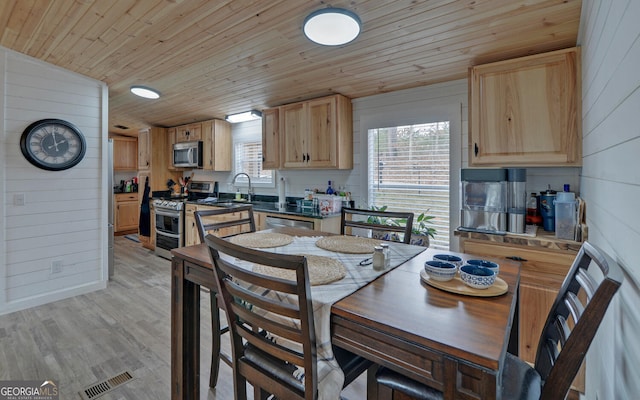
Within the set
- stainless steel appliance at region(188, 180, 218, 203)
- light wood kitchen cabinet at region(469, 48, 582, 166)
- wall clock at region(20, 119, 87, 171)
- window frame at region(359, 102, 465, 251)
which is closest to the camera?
light wood kitchen cabinet at region(469, 48, 582, 166)

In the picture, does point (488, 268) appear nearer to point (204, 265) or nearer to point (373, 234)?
point (204, 265)

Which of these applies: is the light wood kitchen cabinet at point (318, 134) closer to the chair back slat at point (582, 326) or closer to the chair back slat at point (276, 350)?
the chair back slat at point (276, 350)

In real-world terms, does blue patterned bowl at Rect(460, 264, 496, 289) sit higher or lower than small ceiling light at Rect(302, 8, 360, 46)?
lower

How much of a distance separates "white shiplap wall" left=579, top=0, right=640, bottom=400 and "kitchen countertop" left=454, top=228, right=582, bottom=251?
286mm

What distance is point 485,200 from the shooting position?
224 cm

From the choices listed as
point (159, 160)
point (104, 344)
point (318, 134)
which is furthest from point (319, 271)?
point (159, 160)

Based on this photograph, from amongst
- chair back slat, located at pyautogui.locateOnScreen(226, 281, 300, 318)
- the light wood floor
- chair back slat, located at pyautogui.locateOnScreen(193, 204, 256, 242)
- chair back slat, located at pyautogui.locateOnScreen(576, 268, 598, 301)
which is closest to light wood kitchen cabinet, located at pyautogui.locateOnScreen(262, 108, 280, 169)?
chair back slat, located at pyautogui.locateOnScreen(193, 204, 256, 242)

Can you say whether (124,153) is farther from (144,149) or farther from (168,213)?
(168,213)

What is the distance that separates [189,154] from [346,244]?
4.12 m

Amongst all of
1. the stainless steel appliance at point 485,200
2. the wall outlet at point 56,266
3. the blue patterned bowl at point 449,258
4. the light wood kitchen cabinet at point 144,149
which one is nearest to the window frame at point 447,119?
the stainless steel appliance at point 485,200

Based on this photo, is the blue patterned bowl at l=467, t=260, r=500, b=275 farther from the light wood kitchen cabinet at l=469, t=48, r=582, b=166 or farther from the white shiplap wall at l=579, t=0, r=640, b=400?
the light wood kitchen cabinet at l=469, t=48, r=582, b=166

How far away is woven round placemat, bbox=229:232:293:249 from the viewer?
1.75 metres

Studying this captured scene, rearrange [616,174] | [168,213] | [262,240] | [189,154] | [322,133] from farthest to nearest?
[189,154] < [168,213] < [322,133] < [262,240] < [616,174]

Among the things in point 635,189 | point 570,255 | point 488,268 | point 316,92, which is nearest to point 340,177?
point 316,92
